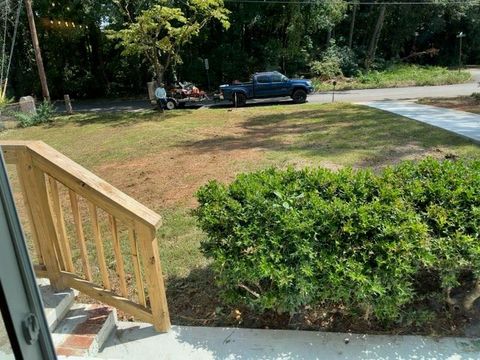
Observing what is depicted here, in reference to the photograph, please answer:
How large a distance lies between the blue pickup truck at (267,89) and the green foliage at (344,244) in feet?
46.6

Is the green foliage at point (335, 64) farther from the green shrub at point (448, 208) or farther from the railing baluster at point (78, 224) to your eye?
the railing baluster at point (78, 224)

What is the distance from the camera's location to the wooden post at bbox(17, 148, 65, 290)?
94.4 inches

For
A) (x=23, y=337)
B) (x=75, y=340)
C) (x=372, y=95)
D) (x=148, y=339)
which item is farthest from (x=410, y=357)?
(x=372, y=95)

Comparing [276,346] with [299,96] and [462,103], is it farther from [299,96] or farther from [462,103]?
[299,96]

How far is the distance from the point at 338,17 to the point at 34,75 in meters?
18.4

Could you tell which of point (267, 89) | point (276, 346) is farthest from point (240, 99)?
point (276, 346)

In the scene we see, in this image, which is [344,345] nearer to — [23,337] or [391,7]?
[23,337]

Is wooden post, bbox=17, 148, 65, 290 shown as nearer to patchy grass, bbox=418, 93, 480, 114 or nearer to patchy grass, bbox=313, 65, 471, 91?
patchy grass, bbox=418, 93, 480, 114

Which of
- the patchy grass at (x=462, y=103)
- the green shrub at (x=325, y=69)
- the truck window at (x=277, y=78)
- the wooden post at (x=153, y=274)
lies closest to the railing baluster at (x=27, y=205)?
the wooden post at (x=153, y=274)

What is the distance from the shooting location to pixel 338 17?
23047mm

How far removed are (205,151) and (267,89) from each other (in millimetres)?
9375

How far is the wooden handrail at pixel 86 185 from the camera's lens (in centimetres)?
232

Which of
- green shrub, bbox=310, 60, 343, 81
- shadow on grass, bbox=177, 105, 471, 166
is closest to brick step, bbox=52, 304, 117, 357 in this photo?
shadow on grass, bbox=177, 105, 471, 166

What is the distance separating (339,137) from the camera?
844 centimetres
